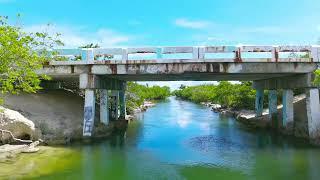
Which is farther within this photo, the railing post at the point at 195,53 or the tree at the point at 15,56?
the railing post at the point at 195,53

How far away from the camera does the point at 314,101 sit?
22.0 m

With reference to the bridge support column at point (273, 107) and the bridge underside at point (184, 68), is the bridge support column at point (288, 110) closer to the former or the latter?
the bridge underside at point (184, 68)

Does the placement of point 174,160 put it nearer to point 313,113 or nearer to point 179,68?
point 179,68

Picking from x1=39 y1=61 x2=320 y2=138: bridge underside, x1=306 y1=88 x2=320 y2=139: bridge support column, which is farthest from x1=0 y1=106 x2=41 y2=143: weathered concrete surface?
x1=306 y1=88 x2=320 y2=139: bridge support column

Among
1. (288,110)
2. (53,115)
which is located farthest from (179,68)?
(53,115)

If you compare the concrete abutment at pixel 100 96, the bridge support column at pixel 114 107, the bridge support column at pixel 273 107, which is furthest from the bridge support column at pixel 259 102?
the bridge support column at pixel 114 107

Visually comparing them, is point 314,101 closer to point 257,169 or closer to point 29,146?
point 257,169

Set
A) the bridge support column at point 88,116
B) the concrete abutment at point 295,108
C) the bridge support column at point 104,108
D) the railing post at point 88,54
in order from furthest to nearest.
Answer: the bridge support column at point 104,108
the bridge support column at point 88,116
the railing post at point 88,54
the concrete abutment at point 295,108

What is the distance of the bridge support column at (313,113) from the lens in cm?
2183

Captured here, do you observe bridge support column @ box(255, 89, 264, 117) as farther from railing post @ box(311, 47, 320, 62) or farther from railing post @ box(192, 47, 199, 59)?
railing post @ box(192, 47, 199, 59)

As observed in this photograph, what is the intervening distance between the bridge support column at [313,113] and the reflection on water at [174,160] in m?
1.01

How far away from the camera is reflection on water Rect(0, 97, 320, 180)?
15492mm

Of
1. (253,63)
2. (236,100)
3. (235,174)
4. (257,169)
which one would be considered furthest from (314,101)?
(236,100)

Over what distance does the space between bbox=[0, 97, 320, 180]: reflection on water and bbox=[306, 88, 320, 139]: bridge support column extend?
3.30ft
